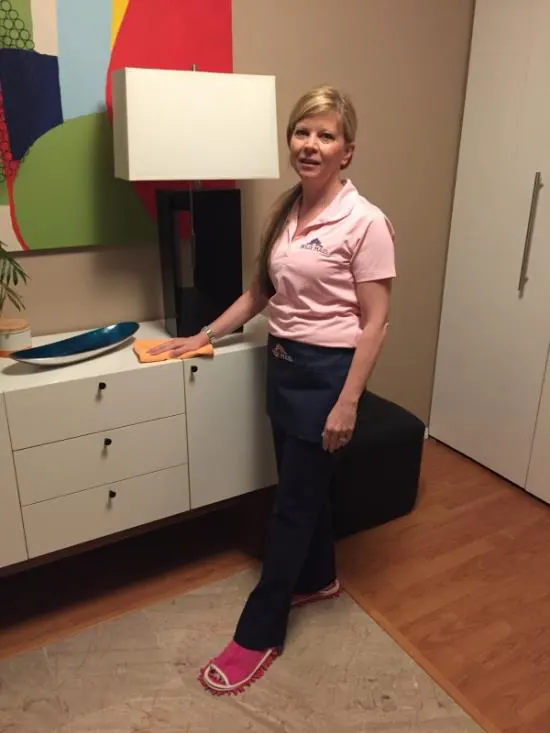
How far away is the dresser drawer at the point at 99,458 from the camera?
66.5 inches

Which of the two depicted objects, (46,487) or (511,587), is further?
(511,587)

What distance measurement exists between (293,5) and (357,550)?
1827 millimetres

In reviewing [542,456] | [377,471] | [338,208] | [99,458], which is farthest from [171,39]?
[542,456]

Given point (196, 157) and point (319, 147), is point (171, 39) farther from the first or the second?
point (319, 147)

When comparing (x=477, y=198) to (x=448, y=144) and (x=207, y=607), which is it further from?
(x=207, y=607)

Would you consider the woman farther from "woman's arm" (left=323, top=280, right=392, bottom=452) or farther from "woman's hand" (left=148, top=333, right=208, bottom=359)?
"woman's hand" (left=148, top=333, right=208, bottom=359)

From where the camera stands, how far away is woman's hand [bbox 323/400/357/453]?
1584mm

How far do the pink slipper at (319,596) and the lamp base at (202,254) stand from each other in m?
0.87

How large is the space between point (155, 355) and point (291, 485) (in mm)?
523

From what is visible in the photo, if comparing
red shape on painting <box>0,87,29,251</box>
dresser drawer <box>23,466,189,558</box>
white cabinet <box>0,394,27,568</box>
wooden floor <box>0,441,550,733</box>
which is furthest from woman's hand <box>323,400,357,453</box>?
red shape on painting <box>0,87,29,251</box>

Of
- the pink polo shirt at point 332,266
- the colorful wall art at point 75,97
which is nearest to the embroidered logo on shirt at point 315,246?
the pink polo shirt at point 332,266

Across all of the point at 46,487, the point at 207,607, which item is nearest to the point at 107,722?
the point at 207,607

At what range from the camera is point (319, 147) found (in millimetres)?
→ 1539

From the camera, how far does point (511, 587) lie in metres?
2.07
